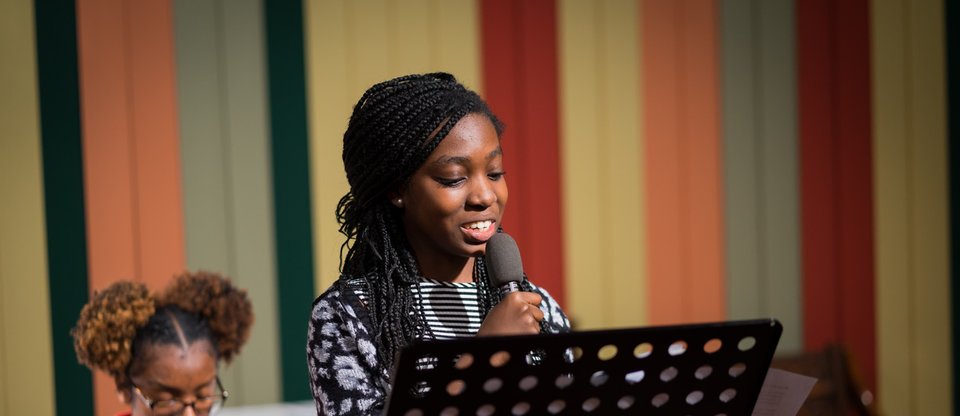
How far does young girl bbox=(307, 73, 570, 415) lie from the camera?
5.03 feet

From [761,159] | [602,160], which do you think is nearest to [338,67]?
[602,160]

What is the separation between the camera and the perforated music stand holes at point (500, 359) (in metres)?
1.28

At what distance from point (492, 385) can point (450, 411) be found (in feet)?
0.20

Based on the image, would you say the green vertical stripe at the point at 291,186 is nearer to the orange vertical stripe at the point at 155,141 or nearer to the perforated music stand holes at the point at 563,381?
the orange vertical stripe at the point at 155,141

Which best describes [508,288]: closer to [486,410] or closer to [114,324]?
[486,410]

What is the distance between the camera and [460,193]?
5.19 feet

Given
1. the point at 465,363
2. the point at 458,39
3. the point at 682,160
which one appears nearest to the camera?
the point at 465,363

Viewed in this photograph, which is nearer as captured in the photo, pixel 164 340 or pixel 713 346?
pixel 713 346

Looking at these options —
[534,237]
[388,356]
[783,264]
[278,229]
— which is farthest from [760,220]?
[388,356]

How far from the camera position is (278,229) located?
11.1ft

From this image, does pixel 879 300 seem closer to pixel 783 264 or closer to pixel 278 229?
pixel 783 264

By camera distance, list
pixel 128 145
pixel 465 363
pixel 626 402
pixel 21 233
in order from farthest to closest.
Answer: pixel 128 145
pixel 21 233
pixel 626 402
pixel 465 363

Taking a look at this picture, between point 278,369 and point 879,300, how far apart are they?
7.56 feet

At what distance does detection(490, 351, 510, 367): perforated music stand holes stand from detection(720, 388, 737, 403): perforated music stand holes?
32 centimetres
